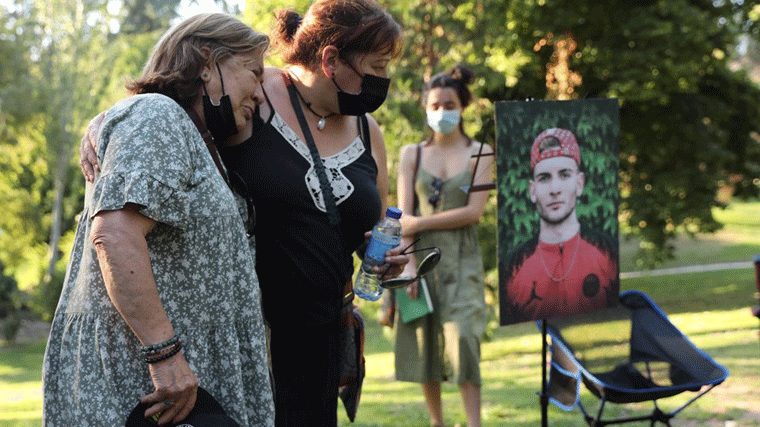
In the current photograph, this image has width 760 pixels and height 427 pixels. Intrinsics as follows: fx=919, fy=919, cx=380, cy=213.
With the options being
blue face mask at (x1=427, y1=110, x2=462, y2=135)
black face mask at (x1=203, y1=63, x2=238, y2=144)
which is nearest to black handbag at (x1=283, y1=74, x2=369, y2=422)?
black face mask at (x1=203, y1=63, x2=238, y2=144)

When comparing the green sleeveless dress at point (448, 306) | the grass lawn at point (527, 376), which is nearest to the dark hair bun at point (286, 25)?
the green sleeveless dress at point (448, 306)

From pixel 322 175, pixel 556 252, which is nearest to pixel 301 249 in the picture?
pixel 322 175

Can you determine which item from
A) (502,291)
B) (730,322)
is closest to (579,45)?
(730,322)

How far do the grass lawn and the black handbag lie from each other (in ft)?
7.84

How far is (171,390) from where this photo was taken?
7.35ft

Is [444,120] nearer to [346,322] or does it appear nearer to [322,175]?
[346,322]

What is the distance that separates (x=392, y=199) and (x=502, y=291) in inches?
240

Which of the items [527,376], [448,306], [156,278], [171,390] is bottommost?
[527,376]

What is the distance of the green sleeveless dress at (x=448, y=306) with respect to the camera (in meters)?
5.44

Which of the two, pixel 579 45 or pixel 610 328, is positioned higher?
pixel 579 45

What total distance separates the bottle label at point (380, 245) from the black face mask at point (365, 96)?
0.43m

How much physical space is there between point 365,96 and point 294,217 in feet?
1.58

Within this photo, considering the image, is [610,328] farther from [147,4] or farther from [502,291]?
[147,4]

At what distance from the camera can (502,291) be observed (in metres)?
4.56
